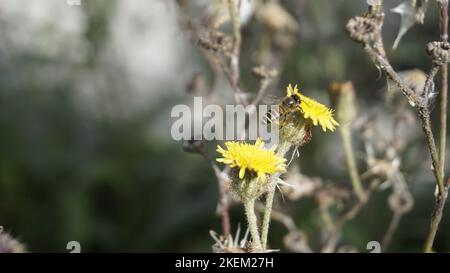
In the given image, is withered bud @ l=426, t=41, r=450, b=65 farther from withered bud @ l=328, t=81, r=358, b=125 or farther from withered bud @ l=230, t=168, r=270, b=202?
withered bud @ l=328, t=81, r=358, b=125

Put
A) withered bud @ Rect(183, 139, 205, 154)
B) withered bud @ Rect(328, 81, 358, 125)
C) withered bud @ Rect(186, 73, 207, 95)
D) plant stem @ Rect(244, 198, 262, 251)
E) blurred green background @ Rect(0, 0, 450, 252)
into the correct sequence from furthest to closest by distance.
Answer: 1. blurred green background @ Rect(0, 0, 450, 252)
2. withered bud @ Rect(186, 73, 207, 95)
3. withered bud @ Rect(328, 81, 358, 125)
4. withered bud @ Rect(183, 139, 205, 154)
5. plant stem @ Rect(244, 198, 262, 251)

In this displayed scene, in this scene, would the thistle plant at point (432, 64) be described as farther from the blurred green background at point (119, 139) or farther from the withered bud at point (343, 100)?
the blurred green background at point (119, 139)

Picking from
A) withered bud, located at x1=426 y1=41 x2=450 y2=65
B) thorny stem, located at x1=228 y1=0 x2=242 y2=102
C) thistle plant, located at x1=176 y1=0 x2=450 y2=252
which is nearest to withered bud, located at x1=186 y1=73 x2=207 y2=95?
thistle plant, located at x1=176 y1=0 x2=450 y2=252

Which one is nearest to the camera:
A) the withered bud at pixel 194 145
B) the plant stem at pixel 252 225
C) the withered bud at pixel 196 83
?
the plant stem at pixel 252 225

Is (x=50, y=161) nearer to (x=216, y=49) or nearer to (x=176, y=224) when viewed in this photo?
(x=176, y=224)

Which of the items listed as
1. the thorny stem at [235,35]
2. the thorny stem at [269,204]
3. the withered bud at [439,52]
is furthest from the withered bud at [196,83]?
the withered bud at [439,52]
